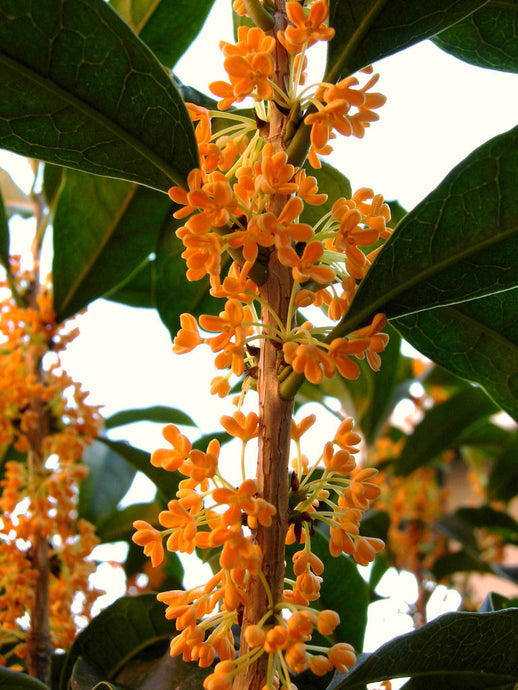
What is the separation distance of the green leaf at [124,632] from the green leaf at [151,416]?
100cm

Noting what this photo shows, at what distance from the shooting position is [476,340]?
1.12 meters

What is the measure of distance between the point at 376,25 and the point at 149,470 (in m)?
1.17

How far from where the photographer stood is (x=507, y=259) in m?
0.85

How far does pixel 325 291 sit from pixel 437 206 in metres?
0.22

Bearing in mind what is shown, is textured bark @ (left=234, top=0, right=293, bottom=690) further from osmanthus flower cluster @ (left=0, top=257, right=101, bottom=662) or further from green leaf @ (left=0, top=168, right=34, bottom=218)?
green leaf @ (left=0, top=168, right=34, bottom=218)

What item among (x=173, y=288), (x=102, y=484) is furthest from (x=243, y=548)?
(x=102, y=484)

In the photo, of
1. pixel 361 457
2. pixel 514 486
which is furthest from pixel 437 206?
pixel 514 486

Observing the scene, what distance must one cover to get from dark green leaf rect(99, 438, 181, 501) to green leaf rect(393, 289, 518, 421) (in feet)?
2.44

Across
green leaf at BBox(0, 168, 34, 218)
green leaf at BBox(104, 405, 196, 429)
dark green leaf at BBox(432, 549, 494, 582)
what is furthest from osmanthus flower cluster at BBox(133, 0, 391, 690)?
dark green leaf at BBox(432, 549, 494, 582)

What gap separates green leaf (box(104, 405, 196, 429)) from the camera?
7.18ft

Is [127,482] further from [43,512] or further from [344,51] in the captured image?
[344,51]

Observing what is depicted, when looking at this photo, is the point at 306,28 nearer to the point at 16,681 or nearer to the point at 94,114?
the point at 94,114

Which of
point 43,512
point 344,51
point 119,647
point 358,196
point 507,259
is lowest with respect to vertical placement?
point 119,647

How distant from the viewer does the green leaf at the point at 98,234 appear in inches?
64.5
